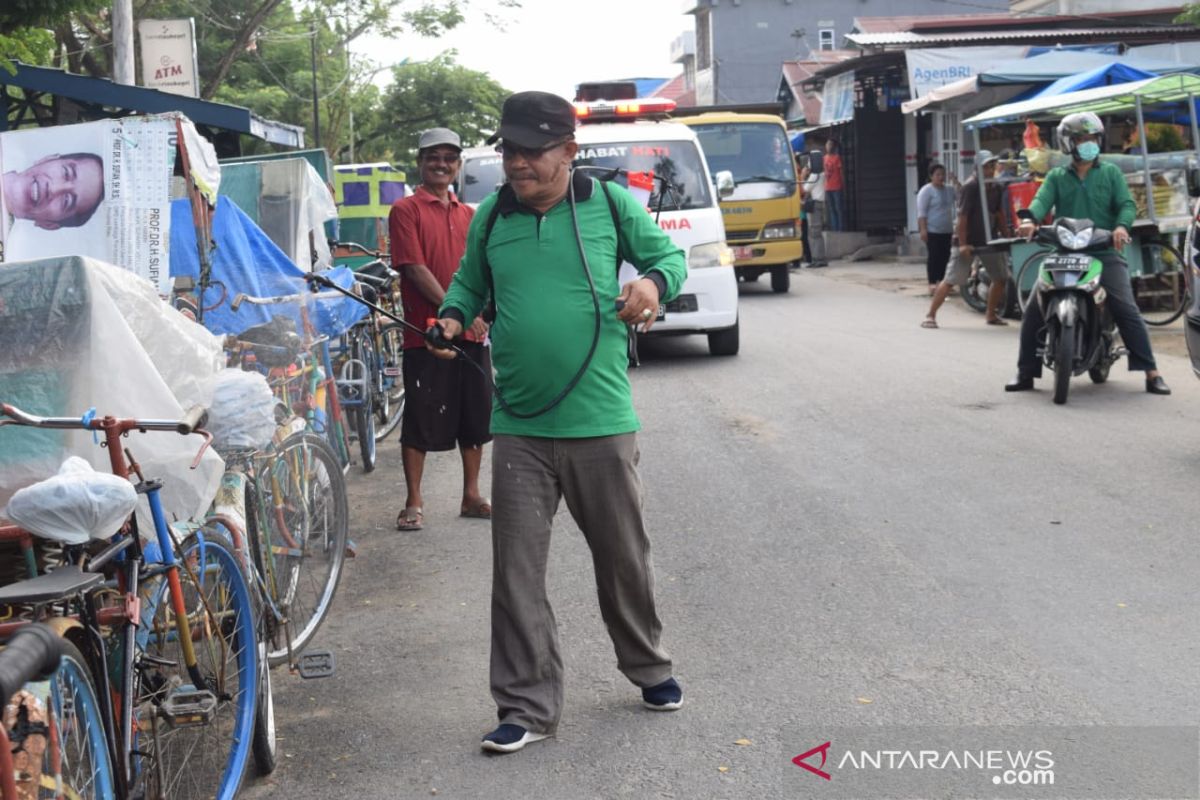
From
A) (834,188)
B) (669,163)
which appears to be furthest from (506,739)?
(834,188)

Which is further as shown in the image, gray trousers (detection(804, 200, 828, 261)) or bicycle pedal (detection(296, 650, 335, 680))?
gray trousers (detection(804, 200, 828, 261))

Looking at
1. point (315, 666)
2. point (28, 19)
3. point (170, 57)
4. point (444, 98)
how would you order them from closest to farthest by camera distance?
point (315, 666) → point (28, 19) → point (170, 57) → point (444, 98)

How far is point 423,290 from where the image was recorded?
7.53 meters

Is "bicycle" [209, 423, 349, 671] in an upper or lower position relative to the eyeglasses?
lower

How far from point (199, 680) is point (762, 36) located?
5318 cm

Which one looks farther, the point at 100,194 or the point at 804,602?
the point at 100,194

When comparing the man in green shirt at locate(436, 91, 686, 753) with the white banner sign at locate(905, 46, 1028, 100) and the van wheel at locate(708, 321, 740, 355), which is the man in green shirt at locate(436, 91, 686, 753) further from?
the white banner sign at locate(905, 46, 1028, 100)

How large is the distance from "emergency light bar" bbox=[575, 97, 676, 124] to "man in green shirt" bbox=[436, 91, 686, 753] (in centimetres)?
1039

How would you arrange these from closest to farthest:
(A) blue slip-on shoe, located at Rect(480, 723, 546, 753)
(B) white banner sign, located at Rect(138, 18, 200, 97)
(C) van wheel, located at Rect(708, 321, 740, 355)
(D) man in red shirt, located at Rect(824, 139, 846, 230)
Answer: (A) blue slip-on shoe, located at Rect(480, 723, 546, 753) < (C) van wheel, located at Rect(708, 321, 740, 355) < (B) white banner sign, located at Rect(138, 18, 200, 97) < (D) man in red shirt, located at Rect(824, 139, 846, 230)

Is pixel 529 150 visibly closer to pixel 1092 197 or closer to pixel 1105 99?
pixel 1092 197

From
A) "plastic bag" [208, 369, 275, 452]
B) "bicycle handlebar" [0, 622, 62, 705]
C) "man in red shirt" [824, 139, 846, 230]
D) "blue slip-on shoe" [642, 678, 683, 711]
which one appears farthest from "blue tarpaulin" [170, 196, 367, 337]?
"man in red shirt" [824, 139, 846, 230]

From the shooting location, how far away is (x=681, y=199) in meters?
13.6

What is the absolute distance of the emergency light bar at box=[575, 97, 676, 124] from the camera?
14909 mm

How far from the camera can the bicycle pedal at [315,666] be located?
4.79 m
